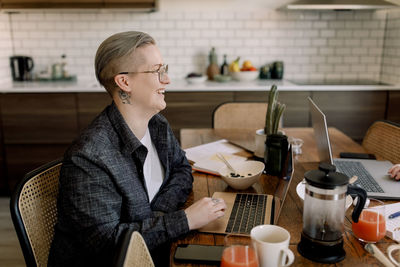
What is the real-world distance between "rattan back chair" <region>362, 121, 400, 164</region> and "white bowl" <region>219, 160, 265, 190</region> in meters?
0.85

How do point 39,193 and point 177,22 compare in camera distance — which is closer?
point 39,193

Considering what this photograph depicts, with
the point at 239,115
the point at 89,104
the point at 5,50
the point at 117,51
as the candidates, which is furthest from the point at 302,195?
the point at 5,50

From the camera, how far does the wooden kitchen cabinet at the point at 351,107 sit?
3682 millimetres

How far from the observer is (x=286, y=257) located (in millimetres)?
1011

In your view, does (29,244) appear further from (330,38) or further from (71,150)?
(330,38)

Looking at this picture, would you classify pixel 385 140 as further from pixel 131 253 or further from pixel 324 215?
pixel 131 253

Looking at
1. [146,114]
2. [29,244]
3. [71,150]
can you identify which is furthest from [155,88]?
[29,244]

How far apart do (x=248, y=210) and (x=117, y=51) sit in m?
0.71

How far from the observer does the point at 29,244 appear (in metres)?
1.31

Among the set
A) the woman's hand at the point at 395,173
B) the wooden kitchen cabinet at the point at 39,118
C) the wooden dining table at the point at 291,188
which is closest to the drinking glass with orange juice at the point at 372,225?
the wooden dining table at the point at 291,188

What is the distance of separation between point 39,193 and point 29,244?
0.20 m

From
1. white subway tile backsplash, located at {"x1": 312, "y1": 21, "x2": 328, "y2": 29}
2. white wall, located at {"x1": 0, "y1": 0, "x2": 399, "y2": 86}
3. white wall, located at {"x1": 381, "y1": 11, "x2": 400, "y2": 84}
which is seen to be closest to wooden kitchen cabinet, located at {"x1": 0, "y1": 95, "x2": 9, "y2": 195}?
white wall, located at {"x1": 0, "y1": 0, "x2": 399, "y2": 86}

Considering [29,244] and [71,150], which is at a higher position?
[71,150]

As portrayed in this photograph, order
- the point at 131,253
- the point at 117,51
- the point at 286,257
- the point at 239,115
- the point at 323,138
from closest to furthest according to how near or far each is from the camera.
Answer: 1. the point at 131,253
2. the point at 286,257
3. the point at 117,51
4. the point at 323,138
5. the point at 239,115
